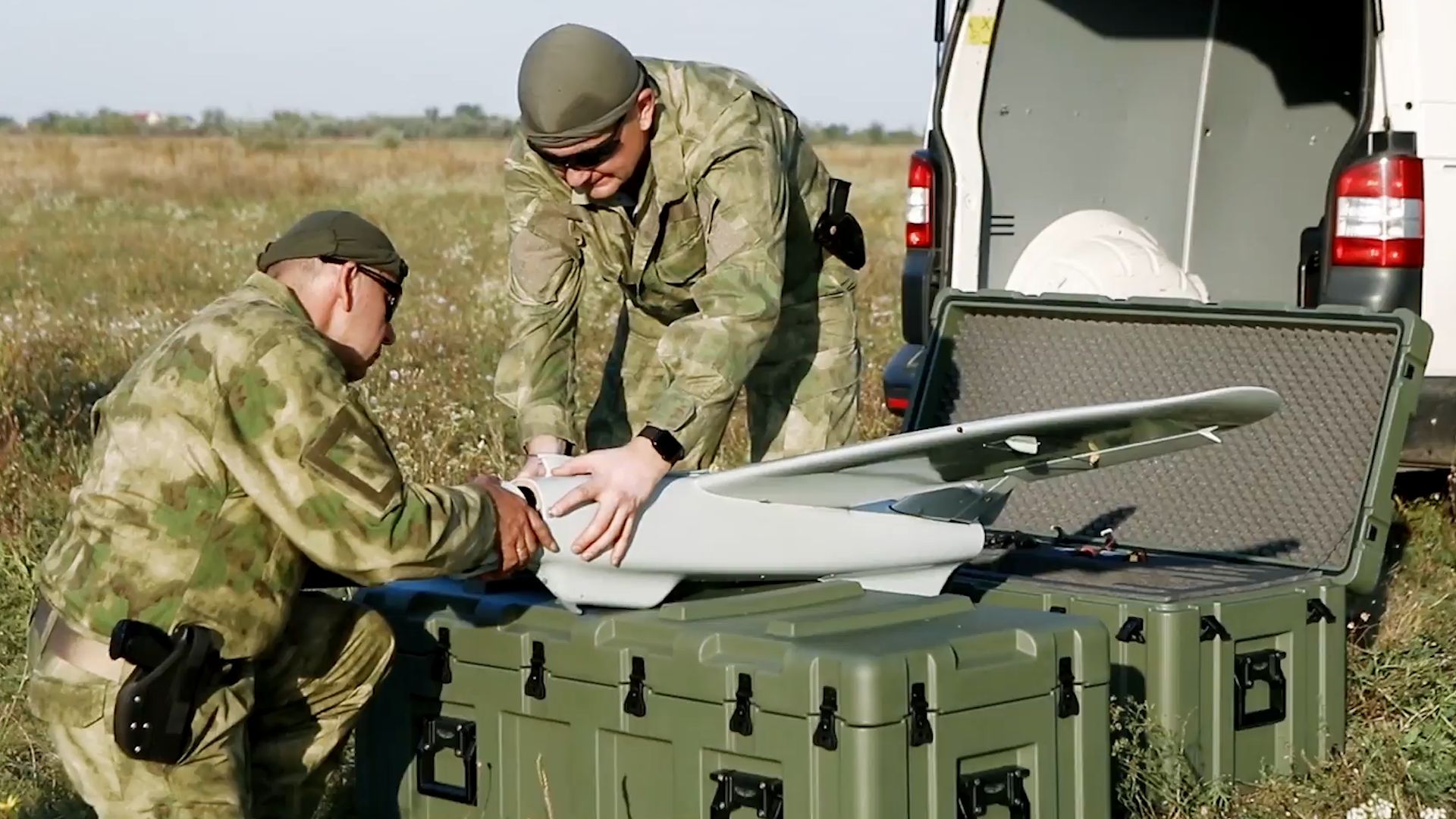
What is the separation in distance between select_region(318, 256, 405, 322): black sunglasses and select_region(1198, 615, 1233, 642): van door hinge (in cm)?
195

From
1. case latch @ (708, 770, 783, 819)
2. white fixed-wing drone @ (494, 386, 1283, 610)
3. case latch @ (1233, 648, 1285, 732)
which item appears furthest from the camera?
case latch @ (1233, 648, 1285, 732)

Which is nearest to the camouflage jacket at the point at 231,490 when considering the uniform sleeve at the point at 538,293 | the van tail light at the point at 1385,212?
the uniform sleeve at the point at 538,293

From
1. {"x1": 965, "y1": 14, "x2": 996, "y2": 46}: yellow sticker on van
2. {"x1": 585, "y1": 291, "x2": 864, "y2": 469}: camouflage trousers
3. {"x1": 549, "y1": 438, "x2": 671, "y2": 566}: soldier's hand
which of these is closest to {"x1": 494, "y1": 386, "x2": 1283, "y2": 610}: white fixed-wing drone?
{"x1": 549, "y1": 438, "x2": 671, "y2": 566}: soldier's hand

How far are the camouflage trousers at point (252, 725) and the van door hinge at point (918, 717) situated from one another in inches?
51.9

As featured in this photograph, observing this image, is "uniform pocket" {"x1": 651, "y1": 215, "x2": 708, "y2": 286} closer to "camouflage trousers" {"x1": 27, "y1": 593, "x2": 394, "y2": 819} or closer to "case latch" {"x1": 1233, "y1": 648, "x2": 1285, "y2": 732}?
"camouflage trousers" {"x1": 27, "y1": 593, "x2": 394, "y2": 819}

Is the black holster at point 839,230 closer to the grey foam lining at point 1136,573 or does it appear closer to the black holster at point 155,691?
the grey foam lining at point 1136,573

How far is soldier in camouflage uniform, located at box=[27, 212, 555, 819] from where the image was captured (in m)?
4.01

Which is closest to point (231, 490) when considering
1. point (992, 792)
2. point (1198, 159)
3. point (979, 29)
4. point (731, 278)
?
point (731, 278)

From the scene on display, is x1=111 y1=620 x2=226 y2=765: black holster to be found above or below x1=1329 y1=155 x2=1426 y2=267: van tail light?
below

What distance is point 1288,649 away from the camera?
5.00 m

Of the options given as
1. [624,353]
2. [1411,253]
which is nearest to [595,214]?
[624,353]

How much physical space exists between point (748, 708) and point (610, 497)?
21.4 inches

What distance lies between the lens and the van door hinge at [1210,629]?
479cm

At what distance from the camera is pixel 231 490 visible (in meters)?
4.10
